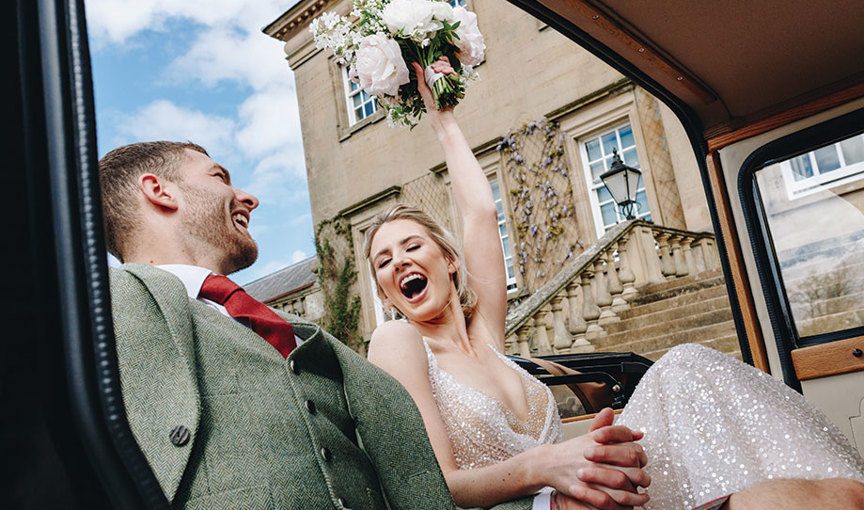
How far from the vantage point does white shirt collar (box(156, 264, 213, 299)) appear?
154cm

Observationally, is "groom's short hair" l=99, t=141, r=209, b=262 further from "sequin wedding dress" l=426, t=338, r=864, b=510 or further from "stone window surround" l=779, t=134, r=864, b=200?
"stone window surround" l=779, t=134, r=864, b=200

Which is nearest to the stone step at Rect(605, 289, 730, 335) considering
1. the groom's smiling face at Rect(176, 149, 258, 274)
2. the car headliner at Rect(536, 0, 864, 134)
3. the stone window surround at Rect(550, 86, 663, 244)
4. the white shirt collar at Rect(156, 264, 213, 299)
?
the stone window surround at Rect(550, 86, 663, 244)

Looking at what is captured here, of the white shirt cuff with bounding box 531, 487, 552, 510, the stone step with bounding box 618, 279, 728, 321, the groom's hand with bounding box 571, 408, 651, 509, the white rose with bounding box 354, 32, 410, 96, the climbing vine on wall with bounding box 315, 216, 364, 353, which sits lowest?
the white shirt cuff with bounding box 531, 487, 552, 510

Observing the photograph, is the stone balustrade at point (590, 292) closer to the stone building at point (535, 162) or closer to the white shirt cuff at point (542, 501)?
the stone building at point (535, 162)

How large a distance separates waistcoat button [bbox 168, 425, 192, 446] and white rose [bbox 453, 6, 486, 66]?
6.91 feet

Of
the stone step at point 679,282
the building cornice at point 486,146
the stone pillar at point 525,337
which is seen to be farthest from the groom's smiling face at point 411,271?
the building cornice at point 486,146

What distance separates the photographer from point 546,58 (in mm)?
12828

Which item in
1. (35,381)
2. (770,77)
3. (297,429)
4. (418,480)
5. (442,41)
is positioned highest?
(442,41)

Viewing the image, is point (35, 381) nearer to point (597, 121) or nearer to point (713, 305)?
point (713, 305)

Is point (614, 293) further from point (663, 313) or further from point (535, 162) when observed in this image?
point (535, 162)

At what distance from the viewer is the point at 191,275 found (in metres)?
1.57

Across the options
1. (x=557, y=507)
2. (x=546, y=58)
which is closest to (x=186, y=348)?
(x=557, y=507)

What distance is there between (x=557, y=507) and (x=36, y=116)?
1426 millimetres

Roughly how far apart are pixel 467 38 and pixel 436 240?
2.85 ft
